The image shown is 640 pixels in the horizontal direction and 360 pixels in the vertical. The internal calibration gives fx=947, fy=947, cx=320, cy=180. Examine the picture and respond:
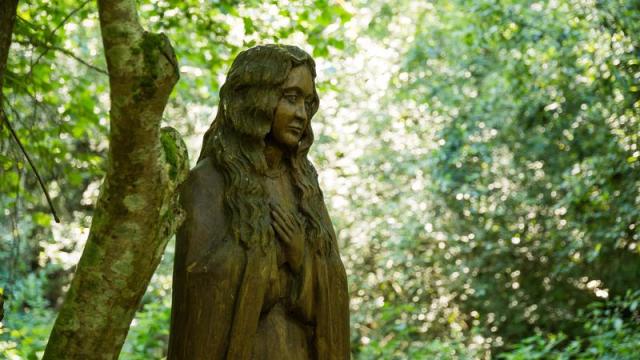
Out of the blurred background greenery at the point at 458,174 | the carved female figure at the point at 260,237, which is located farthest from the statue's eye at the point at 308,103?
the blurred background greenery at the point at 458,174

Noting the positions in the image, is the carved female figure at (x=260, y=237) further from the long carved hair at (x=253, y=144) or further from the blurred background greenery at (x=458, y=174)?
the blurred background greenery at (x=458, y=174)

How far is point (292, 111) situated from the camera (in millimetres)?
4047

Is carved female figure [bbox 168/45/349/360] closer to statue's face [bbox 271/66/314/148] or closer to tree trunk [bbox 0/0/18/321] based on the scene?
statue's face [bbox 271/66/314/148]

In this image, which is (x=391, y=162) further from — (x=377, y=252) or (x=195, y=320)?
(x=195, y=320)

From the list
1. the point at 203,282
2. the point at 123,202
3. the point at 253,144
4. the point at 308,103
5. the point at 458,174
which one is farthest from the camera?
the point at 458,174

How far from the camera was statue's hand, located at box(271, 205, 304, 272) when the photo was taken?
3916mm

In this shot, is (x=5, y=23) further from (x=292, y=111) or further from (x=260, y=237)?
(x=260, y=237)

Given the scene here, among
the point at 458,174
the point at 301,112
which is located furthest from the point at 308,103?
the point at 458,174

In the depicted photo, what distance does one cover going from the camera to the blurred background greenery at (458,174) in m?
9.45

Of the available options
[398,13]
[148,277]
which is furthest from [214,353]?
[398,13]

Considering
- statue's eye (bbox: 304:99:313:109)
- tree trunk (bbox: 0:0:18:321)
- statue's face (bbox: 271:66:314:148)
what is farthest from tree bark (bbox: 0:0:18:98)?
statue's eye (bbox: 304:99:313:109)

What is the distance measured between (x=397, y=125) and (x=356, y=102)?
0.78 m

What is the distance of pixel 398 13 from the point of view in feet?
47.4

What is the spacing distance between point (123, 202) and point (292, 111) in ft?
3.65
